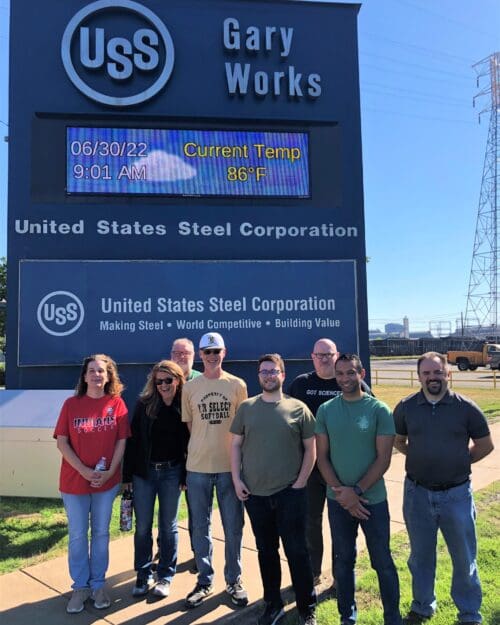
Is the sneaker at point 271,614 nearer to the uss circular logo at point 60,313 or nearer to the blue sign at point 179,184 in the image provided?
the blue sign at point 179,184

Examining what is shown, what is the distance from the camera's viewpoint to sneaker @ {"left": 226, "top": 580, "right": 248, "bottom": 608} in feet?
11.4

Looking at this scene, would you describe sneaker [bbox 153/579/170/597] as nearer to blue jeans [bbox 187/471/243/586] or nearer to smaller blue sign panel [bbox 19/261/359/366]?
blue jeans [bbox 187/471/243/586]

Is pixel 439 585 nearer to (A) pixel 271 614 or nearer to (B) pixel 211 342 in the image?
(A) pixel 271 614

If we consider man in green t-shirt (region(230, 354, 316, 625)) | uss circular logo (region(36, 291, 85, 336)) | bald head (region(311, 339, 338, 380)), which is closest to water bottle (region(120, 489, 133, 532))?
man in green t-shirt (region(230, 354, 316, 625))

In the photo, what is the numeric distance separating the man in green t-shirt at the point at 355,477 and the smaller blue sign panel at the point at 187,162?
4.46 meters

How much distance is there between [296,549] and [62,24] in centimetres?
691

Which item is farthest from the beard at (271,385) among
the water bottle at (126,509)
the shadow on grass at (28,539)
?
the shadow on grass at (28,539)

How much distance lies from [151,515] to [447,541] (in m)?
1.95

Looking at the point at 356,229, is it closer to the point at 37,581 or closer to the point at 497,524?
the point at 497,524

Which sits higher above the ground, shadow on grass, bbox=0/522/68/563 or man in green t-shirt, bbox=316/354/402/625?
man in green t-shirt, bbox=316/354/402/625

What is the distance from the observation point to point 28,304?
650 cm

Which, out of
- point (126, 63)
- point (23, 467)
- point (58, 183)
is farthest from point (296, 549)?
point (126, 63)

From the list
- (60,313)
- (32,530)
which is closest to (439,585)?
(32,530)

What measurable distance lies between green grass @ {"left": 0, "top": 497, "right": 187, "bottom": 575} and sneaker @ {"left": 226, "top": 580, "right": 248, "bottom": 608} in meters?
1.59
